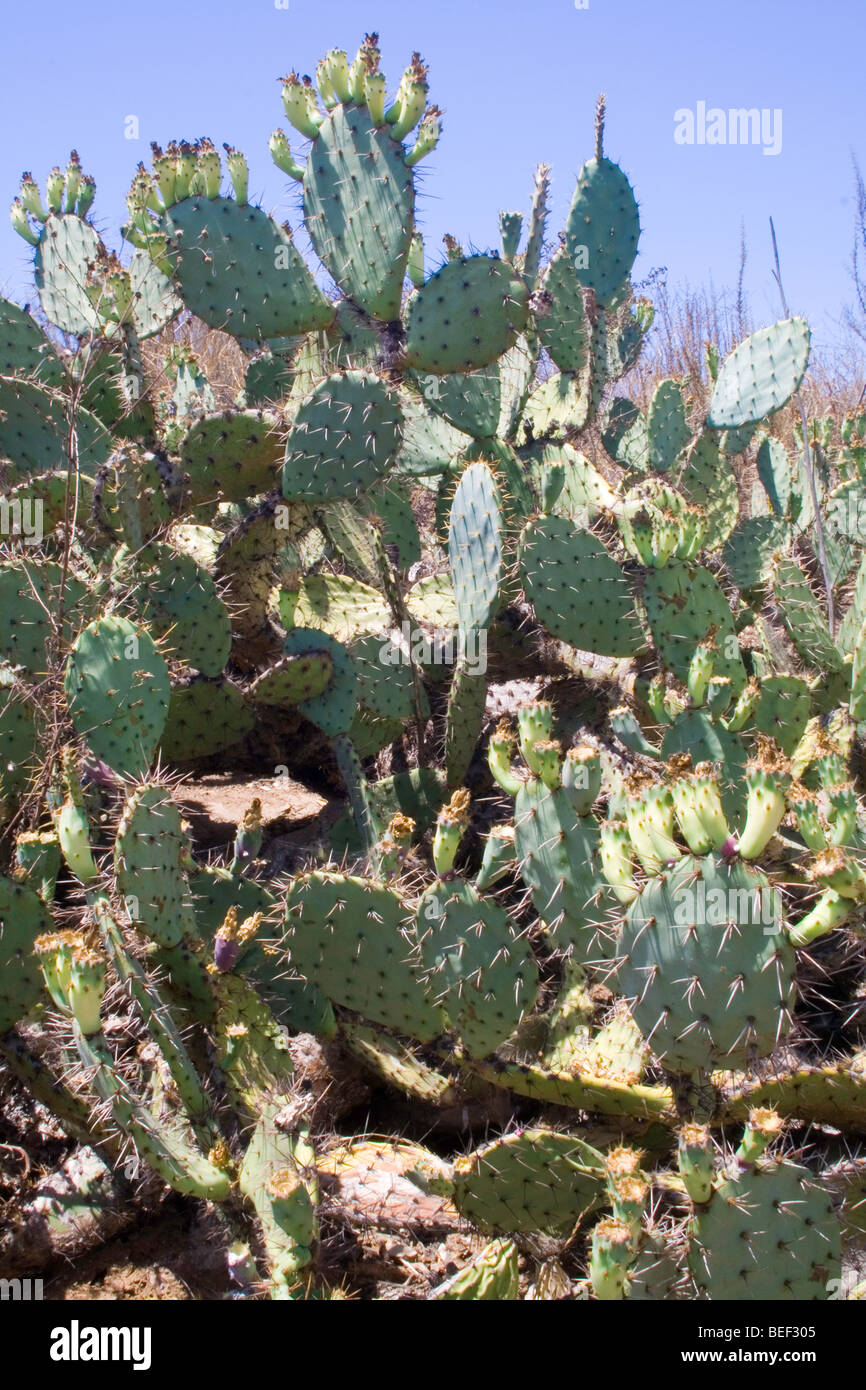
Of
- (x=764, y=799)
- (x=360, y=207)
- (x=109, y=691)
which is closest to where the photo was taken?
(x=764, y=799)

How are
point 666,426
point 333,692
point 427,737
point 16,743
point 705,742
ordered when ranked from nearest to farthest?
point 705,742
point 16,743
point 333,692
point 427,737
point 666,426

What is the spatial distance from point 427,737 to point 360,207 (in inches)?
64.0

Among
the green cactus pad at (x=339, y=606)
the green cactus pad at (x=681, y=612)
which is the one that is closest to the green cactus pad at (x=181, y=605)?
the green cactus pad at (x=339, y=606)

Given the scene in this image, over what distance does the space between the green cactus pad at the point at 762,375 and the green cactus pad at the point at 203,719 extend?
7.24ft

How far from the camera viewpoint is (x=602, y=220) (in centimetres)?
415

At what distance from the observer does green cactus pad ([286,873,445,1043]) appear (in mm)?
2293

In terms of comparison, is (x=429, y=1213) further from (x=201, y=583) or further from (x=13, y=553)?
(x=13, y=553)

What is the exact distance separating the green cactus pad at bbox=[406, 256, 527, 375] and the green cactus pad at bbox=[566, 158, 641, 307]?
124 centimetres

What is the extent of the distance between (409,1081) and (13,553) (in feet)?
6.10

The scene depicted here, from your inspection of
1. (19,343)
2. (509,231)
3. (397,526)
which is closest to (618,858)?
(397,526)

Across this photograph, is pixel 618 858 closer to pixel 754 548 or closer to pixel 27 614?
pixel 27 614

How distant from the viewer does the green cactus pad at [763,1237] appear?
1.61 m

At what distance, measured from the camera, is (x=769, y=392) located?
4082 mm

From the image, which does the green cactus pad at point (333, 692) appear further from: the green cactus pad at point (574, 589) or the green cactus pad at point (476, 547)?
the green cactus pad at point (574, 589)
